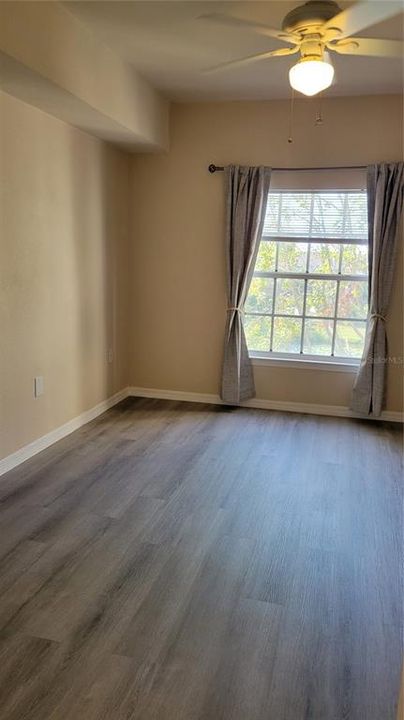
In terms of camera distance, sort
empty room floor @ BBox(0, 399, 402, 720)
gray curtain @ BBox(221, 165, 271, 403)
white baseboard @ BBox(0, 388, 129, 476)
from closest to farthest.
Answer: empty room floor @ BBox(0, 399, 402, 720)
white baseboard @ BBox(0, 388, 129, 476)
gray curtain @ BBox(221, 165, 271, 403)

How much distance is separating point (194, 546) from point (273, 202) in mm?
3058

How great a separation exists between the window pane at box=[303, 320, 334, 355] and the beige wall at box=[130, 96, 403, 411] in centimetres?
20

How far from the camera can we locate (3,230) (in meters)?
3.07

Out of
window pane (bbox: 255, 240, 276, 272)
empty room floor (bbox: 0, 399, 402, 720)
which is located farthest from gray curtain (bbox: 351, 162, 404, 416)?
window pane (bbox: 255, 240, 276, 272)

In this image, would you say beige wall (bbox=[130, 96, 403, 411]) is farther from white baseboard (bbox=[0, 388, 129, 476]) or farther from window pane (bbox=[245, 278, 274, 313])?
white baseboard (bbox=[0, 388, 129, 476])

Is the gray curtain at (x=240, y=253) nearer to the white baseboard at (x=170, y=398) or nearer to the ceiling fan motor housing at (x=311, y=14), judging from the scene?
the white baseboard at (x=170, y=398)

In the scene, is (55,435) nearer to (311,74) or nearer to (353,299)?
(353,299)

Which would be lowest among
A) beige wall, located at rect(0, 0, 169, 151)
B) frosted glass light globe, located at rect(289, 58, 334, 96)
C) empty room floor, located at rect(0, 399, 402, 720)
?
empty room floor, located at rect(0, 399, 402, 720)

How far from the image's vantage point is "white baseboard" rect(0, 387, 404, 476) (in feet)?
12.1

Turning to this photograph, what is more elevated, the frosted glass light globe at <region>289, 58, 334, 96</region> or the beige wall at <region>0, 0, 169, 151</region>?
the beige wall at <region>0, 0, 169, 151</region>

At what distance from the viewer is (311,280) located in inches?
178

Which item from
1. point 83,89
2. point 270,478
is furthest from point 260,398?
point 83,89

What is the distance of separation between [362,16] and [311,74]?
1.17 ft

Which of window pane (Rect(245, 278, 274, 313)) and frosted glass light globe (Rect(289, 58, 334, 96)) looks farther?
window pane (Rect(245, 278, 274, 313))
